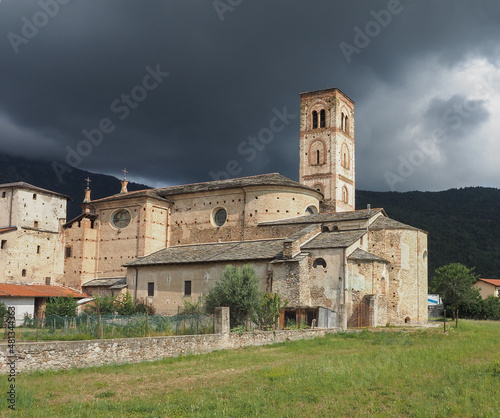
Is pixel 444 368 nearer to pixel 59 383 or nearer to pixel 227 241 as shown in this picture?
pixel 59 383

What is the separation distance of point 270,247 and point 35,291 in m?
17.3

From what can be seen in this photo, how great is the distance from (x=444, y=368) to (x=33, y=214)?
35.6 m

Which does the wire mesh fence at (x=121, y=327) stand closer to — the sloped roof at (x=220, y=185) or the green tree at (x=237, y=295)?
the green tree at (x=237, y=295)

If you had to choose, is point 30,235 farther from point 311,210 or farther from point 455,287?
point 455,287

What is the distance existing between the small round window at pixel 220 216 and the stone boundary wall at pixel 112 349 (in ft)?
59.6

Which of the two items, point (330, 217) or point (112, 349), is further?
point (330, 217)

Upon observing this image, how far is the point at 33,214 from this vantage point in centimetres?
4150

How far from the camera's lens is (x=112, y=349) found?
16.8 meters

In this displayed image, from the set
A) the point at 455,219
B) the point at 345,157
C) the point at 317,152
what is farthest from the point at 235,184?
the point at 455,219

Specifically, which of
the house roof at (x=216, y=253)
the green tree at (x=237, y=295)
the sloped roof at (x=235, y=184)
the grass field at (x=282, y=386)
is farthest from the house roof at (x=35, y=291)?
the grass field at (x=282, y=386)

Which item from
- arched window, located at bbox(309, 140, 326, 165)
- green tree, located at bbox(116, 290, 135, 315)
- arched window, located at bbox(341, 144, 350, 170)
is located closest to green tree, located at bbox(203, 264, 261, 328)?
green tree, located at bbox(116, 290, 135, 315)

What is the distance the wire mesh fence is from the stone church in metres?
7.94

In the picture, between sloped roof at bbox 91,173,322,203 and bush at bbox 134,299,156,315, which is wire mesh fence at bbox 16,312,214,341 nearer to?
bush at bbox 134,299,156,315

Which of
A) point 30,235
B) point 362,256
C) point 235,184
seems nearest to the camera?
point 362,256
